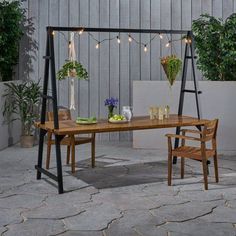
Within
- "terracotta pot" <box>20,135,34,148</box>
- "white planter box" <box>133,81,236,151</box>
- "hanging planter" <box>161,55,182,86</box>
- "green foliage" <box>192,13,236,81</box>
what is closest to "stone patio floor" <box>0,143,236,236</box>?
"white planter box" <box>133,81,236,151</box>

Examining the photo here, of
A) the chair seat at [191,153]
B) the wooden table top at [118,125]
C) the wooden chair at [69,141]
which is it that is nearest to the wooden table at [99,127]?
the wooden table top at [118,125]

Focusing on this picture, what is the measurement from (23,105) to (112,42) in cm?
192

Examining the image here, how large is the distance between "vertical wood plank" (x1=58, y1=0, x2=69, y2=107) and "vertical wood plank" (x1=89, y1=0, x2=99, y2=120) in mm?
418

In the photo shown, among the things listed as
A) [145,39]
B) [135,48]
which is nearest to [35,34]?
[135,48]

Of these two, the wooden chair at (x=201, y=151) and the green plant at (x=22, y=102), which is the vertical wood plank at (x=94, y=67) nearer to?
the green plant at (x=22, y=102)

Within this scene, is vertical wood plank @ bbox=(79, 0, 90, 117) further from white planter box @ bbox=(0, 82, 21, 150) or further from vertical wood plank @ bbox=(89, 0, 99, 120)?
white planter box @ bbox=(0, 82, 21, 150)

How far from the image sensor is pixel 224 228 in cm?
409

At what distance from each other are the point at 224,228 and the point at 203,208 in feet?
1.88

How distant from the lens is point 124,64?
880cm

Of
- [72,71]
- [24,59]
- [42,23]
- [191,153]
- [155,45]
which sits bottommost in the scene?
[191,153]

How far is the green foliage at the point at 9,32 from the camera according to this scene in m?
7.94

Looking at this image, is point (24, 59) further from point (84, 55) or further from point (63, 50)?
point (84, 55)

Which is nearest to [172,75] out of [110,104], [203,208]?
[110,104]

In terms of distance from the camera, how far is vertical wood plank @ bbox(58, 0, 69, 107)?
865 cm
